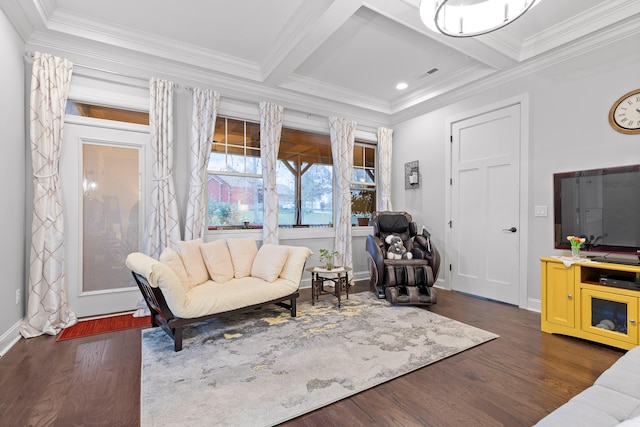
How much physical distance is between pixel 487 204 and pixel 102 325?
15.2ft

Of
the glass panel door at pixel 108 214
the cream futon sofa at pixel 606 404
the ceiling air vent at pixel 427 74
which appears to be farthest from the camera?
the ceiling air vent at pixel 427 74

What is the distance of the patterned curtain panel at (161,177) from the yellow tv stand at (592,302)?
384 centimetres

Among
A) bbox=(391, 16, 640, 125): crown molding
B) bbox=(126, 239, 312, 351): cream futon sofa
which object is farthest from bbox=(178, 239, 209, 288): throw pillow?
bbox=(391, 16, 640, 125): crown molding

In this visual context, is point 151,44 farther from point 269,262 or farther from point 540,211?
point 540,211

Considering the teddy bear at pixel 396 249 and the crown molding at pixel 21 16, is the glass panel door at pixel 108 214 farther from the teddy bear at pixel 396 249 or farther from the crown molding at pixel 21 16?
the teddy bear at pixel 396 249

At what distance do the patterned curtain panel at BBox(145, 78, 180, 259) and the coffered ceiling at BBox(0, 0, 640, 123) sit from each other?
357mm

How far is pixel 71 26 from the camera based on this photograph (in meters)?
2.95

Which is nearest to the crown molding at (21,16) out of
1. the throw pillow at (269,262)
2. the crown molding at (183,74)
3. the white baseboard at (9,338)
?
the crown molding at (183,74)

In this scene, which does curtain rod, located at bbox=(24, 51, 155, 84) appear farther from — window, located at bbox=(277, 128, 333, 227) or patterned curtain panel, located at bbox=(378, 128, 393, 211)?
patterned curtain panel, located at bbox=(378, 128, 393, 211)

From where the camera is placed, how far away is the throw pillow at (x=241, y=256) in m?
3.39

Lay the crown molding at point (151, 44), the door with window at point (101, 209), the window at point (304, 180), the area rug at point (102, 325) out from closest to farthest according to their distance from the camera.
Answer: the area rug at point (102, 325), the crown molding at point (151, 44), the door with window at point (101, 209), the window at point (304, 180)

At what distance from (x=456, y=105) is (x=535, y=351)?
131 inches

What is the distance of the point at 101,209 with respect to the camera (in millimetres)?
3373

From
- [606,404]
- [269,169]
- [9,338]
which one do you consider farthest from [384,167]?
[9,338]
